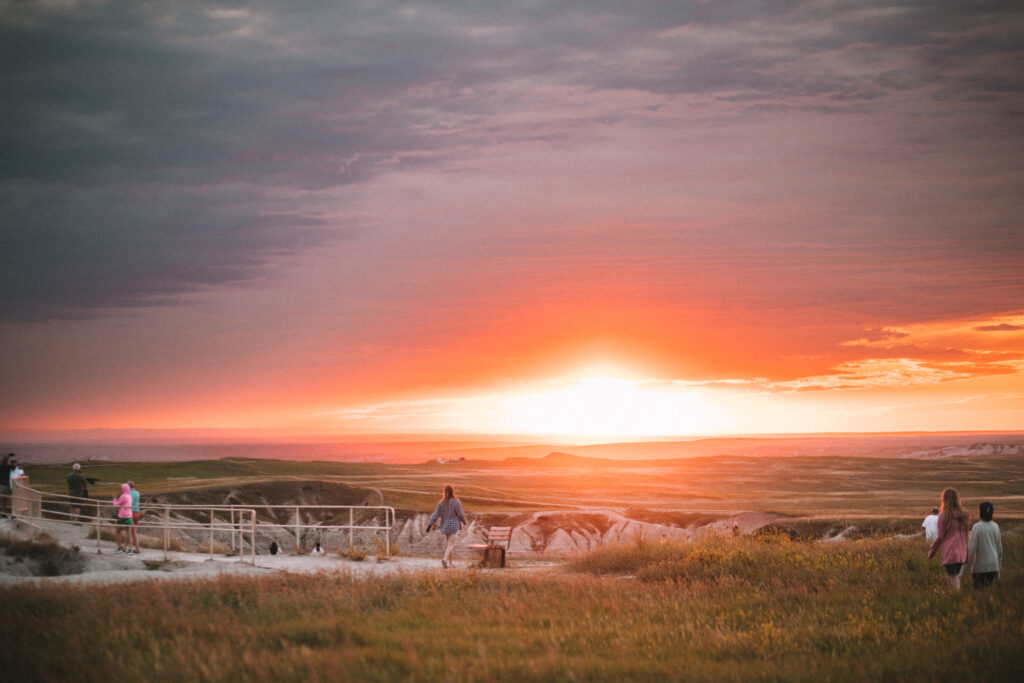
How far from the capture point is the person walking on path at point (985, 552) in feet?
46.1

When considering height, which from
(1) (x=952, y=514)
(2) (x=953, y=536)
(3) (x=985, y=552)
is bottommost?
(3) (x=985, y=552)

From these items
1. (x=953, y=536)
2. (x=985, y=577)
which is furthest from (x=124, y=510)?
(x=985, y=577)

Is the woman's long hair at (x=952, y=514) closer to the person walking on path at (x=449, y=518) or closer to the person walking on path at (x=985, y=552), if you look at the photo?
the person walking on path at (x=985, y=552)

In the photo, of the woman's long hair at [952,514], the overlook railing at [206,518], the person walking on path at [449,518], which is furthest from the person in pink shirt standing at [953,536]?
the overlook railing at [206,518]

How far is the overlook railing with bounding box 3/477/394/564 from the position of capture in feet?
82.4

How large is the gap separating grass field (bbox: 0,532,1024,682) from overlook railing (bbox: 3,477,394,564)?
6.61 m

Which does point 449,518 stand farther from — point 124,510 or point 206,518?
point 206,518

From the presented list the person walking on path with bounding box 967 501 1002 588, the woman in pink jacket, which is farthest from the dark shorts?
the woman in pink jacket

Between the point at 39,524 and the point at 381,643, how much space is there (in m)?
23.7

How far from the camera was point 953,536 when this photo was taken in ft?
46.9

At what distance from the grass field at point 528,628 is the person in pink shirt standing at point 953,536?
1.92ft

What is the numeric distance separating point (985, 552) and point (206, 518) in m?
46.9

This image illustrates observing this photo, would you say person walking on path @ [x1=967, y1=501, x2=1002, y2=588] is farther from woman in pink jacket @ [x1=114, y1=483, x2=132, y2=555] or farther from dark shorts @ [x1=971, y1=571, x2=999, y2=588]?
woman in pink jacket @ [x1=114, y1=483, x2=132, y2=555]

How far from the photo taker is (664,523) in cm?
5666
